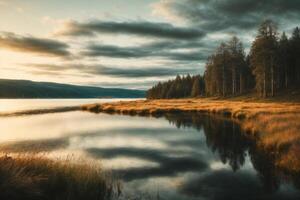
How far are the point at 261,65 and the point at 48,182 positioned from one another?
6612 cm

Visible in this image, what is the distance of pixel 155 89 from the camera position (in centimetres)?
15425

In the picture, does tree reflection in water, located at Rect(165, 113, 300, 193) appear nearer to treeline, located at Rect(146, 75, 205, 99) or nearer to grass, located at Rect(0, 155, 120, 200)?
grass, located at Rect(0, 155, 120, 200)

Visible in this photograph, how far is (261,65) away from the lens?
67438 millimetres

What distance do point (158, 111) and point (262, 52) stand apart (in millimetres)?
29871

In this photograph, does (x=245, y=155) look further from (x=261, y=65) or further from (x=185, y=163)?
(x=261, y=65)

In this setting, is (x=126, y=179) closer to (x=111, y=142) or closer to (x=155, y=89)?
(x=111, y=142)

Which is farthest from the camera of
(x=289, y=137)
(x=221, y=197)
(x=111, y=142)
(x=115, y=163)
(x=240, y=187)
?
(x=111, y=142)

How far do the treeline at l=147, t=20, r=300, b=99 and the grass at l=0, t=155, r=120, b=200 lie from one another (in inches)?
2420

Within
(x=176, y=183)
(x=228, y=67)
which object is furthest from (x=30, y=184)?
(x=228, y=67)

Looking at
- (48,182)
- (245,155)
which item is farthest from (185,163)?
(48,182)

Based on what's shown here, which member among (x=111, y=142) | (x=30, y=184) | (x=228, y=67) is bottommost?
(x=111, y=142)

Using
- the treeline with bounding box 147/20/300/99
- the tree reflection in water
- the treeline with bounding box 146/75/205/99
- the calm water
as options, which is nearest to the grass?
the calm water

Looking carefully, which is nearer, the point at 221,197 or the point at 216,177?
the point at 221,197

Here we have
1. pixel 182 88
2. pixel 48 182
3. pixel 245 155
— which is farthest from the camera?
pixel 182 88
